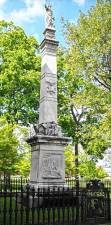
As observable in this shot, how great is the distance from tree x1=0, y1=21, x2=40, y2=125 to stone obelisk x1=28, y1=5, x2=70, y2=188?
35.6 ft

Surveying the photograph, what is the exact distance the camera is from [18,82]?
25516 mm

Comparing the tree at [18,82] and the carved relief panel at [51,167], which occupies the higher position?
the tree at [18,82]

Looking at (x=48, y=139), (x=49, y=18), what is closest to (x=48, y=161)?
(x=48, y=139)

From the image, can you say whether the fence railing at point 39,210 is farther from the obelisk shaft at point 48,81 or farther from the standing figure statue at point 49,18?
the standing figure statue at point 49,18

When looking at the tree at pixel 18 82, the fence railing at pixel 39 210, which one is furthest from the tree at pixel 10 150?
the fence railing at pixel 39 210

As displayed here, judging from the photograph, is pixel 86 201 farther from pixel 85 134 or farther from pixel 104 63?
pixel 104 63

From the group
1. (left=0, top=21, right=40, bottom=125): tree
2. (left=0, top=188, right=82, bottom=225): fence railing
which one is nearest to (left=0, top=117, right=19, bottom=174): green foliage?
(left=0, top=21, right=40, bottom=125): tree

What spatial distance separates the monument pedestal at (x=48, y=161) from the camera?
12.7m

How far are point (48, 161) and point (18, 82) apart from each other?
13.8 m

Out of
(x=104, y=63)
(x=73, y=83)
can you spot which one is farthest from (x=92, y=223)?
(x=73, y=83)

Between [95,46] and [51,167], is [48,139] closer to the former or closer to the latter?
[51,167]

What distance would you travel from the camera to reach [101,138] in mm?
17844

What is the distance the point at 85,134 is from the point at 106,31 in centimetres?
651

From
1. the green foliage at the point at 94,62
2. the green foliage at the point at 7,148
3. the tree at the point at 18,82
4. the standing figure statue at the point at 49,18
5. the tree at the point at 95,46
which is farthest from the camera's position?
the tree at the point at 18,82
